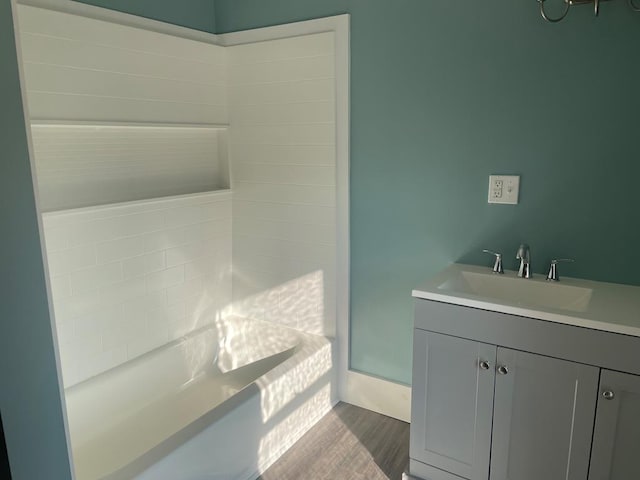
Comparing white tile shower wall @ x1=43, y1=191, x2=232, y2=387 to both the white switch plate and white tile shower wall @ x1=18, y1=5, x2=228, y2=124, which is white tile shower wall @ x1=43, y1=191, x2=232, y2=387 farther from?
the white switch plate

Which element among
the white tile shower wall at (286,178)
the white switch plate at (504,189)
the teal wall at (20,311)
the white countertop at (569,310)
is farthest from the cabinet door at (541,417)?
the teal wall at (20,311)

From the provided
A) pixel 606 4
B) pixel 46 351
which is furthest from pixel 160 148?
pixel 606 4

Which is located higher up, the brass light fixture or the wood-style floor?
the brass light fixture

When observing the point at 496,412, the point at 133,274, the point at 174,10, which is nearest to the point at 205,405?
the point at 133,274

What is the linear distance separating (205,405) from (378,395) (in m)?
0.94

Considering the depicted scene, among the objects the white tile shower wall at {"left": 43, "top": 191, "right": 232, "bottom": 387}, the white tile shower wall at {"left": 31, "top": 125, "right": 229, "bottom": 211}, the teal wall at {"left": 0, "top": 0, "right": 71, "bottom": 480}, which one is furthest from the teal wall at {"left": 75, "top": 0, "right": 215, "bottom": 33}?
the teal wall at {"left": 0, "top": 0, "right": 71, "bottom": 480}

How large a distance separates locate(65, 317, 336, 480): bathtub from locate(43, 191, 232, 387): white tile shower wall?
0.36ft

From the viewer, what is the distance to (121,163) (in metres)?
2.51

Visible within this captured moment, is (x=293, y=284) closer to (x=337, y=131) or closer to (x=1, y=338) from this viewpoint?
(x=337, y=131)

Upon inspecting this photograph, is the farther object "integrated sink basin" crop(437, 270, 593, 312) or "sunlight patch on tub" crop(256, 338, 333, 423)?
"sunlight patch on tub" crop(256, 338, 333, 423)

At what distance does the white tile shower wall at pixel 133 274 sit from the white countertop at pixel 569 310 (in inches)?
55.5

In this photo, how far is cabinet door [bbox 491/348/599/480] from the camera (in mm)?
1703

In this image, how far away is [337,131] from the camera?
2570 mm

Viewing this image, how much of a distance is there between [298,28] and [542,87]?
1251 millimetres
